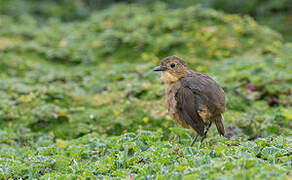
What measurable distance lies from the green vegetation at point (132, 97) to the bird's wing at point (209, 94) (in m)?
0.40

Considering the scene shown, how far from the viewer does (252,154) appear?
3.69m

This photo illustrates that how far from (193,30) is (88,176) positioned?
7.39m

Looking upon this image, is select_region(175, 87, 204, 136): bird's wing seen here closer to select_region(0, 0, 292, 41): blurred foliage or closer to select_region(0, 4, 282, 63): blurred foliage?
select_region(0, 4, 282, 63): blurred foliage

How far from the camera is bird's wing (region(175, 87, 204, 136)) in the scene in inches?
187

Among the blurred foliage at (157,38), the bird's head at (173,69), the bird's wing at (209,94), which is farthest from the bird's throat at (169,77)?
the blurred foliage at (157,38)

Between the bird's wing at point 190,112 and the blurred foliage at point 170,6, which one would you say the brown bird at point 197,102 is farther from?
the blurred foliage at point 170,6

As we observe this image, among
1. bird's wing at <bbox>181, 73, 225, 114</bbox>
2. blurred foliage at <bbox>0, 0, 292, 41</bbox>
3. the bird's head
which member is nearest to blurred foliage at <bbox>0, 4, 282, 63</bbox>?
blurred foliage at <bbox>0, 0, 292, 41</bbox>

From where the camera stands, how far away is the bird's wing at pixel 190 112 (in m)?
4.74

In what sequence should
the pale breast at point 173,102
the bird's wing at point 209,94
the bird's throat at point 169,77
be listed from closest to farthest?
the bird's wing at point 209,94 → the pale breast at point 173,102 → the bird's throat at point 169,77

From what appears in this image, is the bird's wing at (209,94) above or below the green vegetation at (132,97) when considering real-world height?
above

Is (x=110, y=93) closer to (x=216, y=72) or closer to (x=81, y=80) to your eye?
(x=81, y=80)

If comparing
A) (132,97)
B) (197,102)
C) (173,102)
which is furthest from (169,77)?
(132,97)

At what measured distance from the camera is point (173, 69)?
5.33 m

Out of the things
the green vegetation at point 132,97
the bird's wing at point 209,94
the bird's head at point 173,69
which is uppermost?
the bird's head at point 173,69
